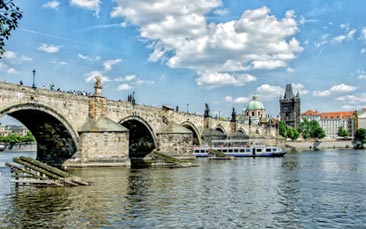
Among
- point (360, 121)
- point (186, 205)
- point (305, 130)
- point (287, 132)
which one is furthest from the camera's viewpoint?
point (360, 121)

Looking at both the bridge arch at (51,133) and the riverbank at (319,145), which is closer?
the bridge arch at (51,133)

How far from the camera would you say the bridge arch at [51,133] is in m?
40.5

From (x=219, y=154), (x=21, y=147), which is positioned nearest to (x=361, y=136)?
(x=219, y=154)

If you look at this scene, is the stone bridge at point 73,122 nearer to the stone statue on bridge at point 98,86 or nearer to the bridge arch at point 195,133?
the stone statue on bridge at point 98,86

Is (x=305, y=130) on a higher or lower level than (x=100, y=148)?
higher

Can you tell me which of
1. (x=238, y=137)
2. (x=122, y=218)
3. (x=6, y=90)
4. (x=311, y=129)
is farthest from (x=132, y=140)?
(x=311, y=129)

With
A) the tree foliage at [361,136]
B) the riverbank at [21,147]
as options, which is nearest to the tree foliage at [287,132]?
the tree foliage at [361,136]

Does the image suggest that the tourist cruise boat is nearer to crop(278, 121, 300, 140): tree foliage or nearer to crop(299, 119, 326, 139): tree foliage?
crop(278, 121, 300, 140): tree foliage

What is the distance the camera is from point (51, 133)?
43.6 meters

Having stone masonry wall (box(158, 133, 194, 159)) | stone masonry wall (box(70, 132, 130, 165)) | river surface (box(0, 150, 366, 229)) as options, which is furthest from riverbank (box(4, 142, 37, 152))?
river surface (box(0, 150, 366, 229))

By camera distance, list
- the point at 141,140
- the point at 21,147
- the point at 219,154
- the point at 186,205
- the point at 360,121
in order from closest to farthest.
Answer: the point at 186,205, the point at 141,140, the point at 219,154, the point at 21,147, the point at 360,121

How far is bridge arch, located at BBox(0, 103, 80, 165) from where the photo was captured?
4047cm

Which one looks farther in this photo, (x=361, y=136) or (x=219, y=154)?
(x=361, y=136)

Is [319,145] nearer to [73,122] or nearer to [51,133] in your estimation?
[73,122]
